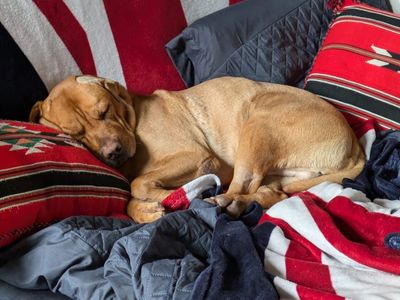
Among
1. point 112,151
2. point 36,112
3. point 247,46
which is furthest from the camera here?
point 247,46

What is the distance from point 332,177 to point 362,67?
0.62m

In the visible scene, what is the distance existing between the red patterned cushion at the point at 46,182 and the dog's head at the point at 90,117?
0.08 metres

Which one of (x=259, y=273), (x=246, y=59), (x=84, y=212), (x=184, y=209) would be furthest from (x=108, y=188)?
(x=246, y=59)

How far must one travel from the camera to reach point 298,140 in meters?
2.03

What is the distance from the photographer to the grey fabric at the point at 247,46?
2473mm

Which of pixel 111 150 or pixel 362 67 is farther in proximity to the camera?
pixel 362 67

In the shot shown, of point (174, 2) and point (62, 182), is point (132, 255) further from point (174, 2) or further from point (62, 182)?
point (174, 2)

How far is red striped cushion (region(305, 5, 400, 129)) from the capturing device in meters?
2.24

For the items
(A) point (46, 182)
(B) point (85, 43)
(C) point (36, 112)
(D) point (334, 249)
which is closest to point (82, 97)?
(C) point (36, 112)

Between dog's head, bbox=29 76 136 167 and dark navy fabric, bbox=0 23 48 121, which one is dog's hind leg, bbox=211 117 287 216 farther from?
dark navy fabric, bbox=0 23 48 121

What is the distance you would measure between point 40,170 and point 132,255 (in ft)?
1.35

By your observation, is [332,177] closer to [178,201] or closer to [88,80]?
[178,201]

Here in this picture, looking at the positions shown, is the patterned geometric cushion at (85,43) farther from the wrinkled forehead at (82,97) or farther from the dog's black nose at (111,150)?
the dog's black nose at (111,150)

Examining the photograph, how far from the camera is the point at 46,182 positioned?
59.1 inches
